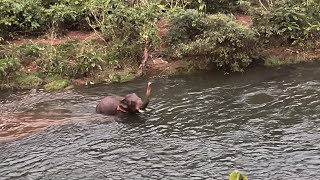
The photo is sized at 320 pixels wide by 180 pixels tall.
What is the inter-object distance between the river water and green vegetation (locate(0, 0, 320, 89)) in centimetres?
152

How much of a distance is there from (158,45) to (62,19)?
14.5ft

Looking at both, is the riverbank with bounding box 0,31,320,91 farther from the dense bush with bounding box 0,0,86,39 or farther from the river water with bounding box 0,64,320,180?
the river water with bounding box 0,64,320,180

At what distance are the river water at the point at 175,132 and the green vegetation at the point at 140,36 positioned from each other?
1518mm

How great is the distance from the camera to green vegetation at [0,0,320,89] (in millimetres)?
18688

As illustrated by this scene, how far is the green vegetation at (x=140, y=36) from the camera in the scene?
18.7 metres

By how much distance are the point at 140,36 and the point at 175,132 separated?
703 cm

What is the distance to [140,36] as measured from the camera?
63.0ft

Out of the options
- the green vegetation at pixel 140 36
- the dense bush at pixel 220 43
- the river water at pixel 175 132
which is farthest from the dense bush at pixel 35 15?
the dense bush at pixel 220 43

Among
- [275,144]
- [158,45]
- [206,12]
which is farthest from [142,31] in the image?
[275,144]

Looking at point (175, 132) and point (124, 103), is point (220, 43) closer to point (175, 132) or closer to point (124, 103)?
point (124, 103)

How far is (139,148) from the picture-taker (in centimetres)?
1213

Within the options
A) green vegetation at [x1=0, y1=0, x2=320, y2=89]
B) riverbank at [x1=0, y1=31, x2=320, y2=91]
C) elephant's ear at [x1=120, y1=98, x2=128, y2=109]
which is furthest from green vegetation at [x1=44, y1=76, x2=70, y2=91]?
elephant's ear at [x1=120, y1=98, x2=128, y2=109]

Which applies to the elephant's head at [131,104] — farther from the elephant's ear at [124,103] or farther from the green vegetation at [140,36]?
the green vegetation at [140,36]

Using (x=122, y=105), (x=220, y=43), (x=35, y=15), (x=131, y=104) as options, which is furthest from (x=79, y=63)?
(x=220, y=43)
